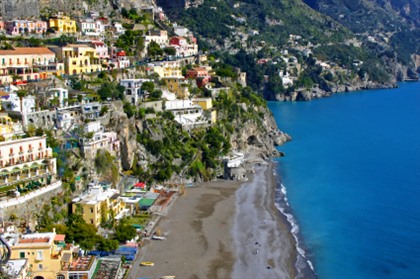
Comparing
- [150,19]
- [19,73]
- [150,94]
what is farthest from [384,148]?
[19,73]

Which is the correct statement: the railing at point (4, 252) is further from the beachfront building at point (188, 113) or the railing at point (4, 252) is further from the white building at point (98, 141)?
the beachfront building at point (188, 113)

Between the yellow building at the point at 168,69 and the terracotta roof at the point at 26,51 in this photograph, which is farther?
the yellow building at the point at 168,69

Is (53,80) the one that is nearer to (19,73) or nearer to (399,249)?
(19,73)

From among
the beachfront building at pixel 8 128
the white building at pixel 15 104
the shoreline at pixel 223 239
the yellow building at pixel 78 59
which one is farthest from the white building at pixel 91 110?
the yellow building at pixel 78 59

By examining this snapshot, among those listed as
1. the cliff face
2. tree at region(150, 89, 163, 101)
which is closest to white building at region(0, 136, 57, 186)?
tree at region(150, 89, 163, 101)

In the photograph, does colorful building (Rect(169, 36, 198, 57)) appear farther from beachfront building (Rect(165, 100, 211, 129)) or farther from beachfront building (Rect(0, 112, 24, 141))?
beachfront building (Rect(0, 112, 24, 141))

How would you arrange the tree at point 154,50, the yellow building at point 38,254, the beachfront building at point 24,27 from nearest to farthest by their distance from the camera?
1. the yellow building at point 38,254
2. the beachfront building at point 24,27
3. the tree at point 154,50

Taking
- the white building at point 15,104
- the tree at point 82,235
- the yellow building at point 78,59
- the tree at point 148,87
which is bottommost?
the tree at point 82,235
